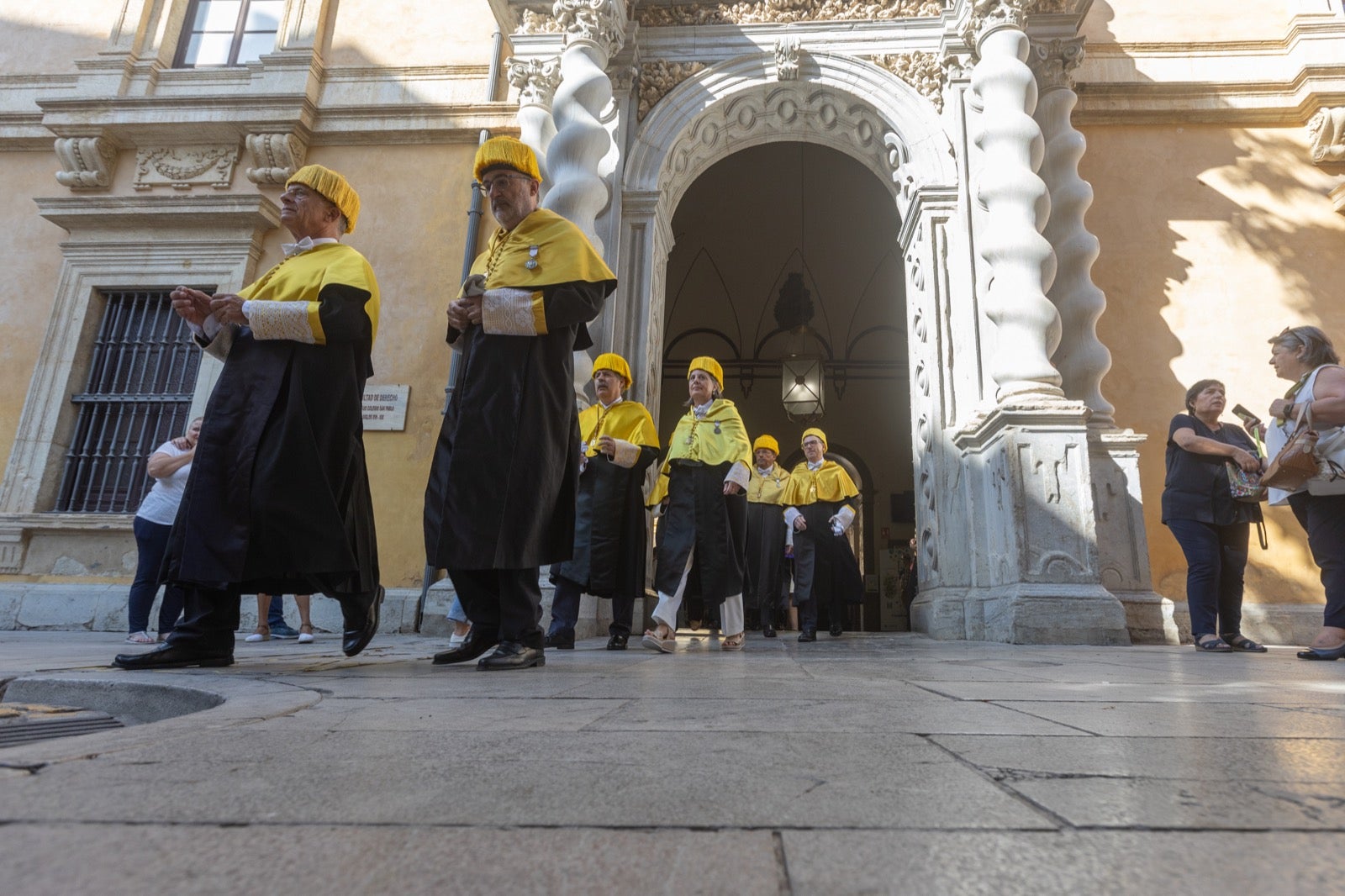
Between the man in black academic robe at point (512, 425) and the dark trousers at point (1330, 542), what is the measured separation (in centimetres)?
367

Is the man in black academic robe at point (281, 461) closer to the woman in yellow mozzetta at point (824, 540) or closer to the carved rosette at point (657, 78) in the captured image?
the woman in yellow mozzetta at point (824, 540)

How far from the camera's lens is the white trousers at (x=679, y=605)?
188 inches

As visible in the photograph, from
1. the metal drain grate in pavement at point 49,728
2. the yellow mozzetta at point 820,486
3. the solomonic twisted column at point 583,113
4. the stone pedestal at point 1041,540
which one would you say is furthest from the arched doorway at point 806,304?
the metal drain grate in pavement at point 49,728

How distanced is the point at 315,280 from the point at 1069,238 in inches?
256

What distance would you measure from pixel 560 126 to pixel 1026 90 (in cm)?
383

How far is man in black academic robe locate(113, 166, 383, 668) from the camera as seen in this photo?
2863 millimetres

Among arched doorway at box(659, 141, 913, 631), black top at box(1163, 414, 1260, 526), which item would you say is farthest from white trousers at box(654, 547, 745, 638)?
arched doorway at box(659, 141, 913, 631)

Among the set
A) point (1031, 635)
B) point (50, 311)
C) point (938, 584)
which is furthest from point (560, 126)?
point (50, 311)

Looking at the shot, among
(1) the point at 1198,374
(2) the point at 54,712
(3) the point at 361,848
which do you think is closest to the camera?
(3) the point at 361,848

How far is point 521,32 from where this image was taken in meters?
8.02

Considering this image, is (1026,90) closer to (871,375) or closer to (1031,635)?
(1031,635)

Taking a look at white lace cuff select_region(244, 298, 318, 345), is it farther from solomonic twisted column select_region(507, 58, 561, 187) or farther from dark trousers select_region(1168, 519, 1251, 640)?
solomonic twisted column select_region(507, 58, 561, 187)

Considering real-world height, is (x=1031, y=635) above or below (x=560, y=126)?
below

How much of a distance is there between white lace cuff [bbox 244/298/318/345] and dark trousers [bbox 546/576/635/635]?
2234 millimetres
